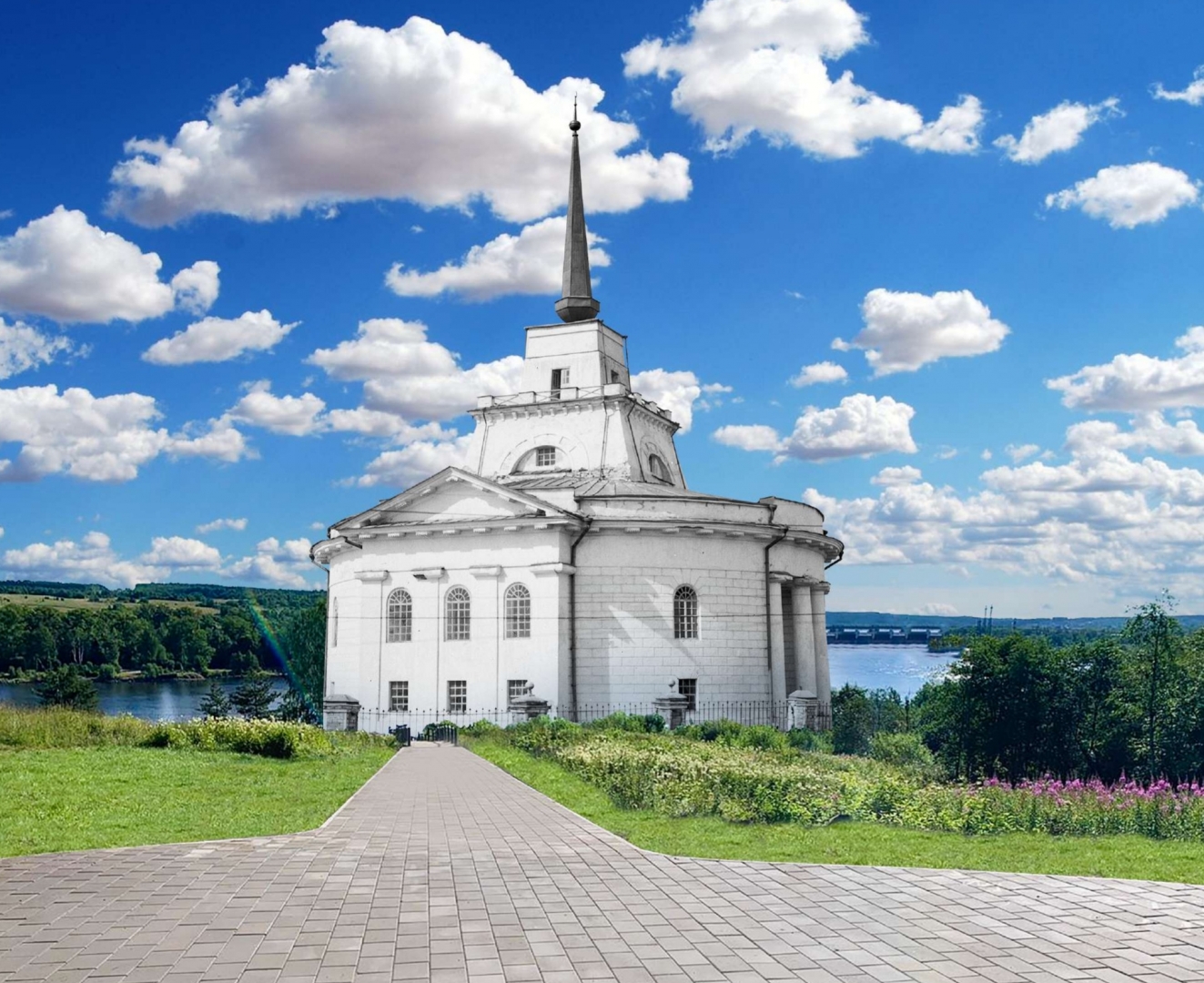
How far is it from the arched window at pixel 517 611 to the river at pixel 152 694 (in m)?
34.4

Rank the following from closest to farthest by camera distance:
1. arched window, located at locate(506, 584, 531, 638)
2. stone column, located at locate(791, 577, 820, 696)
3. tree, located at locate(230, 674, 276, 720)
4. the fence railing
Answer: the fence railing, arched window, located at locate(506, 584, 531, 638), stone column, located at locate(791, 577, 820, 696), tree, located at locate(230, 674, 276, 720)

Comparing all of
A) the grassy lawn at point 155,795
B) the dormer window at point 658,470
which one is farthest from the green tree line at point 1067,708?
the grassy lawn at point 155,795

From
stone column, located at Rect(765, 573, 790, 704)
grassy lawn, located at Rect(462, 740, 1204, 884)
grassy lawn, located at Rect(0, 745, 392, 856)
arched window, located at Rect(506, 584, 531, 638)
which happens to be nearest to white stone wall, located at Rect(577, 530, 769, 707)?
stone column, located at Rect(765, 573, 790, 704)

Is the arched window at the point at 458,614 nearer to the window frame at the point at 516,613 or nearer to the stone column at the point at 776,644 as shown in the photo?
the window frame at the point at 516,613

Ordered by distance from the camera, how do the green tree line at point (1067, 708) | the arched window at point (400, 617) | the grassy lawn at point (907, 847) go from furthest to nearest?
the arched window at point (400, 617) < the green tree line at point (1067, 708) < the grassy lawn at point (907, 847)

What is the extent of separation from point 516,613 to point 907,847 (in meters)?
24.0

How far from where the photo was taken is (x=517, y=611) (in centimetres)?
3462

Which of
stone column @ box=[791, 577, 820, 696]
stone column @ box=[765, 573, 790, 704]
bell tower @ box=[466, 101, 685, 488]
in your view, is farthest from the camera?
bell tower @ box=[466, 101, 685, 488]

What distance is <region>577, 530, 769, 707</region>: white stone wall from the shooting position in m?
34.4

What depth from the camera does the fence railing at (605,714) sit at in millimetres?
33906

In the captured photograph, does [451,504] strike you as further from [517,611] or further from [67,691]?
[67,691]

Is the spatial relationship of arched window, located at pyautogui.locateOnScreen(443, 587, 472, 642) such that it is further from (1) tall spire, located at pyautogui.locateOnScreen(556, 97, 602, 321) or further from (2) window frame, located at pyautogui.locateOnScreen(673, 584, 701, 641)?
(1) tall spire, located at pyautogui.locateOnScreen(556, 97, 602, 321)

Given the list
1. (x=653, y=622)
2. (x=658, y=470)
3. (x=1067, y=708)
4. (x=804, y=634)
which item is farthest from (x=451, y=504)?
(x=1067, y=708)

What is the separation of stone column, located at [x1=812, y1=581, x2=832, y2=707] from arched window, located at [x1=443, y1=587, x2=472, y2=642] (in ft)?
43.1
